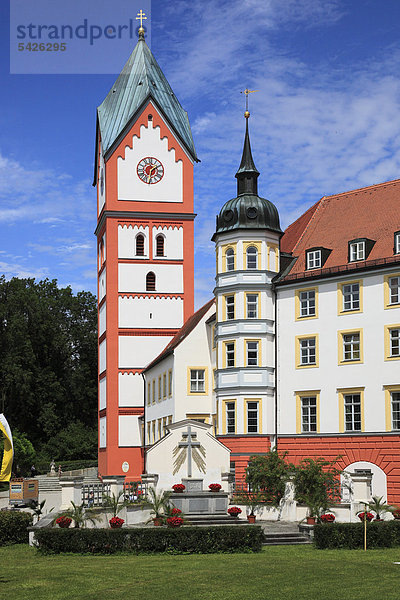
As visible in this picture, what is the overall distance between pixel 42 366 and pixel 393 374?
59.8m

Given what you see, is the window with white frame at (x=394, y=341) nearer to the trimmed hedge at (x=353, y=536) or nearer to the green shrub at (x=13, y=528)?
the trimmed hedge at (x=353, y=536)

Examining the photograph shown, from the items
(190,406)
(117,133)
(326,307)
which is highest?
(117,133)

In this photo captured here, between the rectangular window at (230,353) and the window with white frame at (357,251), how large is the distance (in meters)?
7.94

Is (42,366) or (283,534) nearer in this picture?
(283,534)

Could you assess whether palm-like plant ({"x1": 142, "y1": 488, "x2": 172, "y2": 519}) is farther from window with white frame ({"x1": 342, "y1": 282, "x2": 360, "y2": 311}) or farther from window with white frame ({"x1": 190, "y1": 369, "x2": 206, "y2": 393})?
window with white frame ({"x1": 190, "y1": 369, "x2": 206, "y2": 393})

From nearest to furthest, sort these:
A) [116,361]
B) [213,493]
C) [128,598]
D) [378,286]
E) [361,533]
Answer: [128,598]
[361,533]
[213,493]
[378,286]
[116,361]

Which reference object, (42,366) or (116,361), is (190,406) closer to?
(116,361)

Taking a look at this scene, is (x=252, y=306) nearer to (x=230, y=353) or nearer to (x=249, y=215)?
(x=230, y=353)

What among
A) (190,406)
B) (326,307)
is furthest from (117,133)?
(326,307)

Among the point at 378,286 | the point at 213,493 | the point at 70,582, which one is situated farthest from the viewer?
the point at 378,286

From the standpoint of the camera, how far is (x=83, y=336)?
98.8 m

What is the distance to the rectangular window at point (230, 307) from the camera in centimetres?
4885

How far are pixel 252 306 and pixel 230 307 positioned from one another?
133cm

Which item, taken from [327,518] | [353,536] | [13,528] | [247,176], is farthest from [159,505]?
[247,176]
